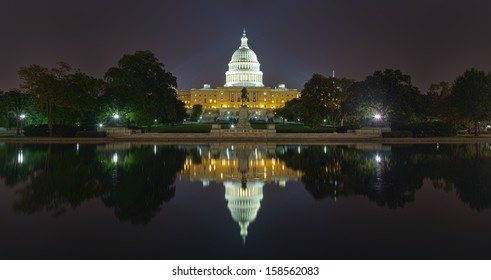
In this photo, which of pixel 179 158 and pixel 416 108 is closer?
pixel 179 158

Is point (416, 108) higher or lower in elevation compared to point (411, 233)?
higher

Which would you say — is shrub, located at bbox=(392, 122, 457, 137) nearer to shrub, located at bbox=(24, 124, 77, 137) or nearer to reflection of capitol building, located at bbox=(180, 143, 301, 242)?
reflection of capitol building, located at bbox=(180, 143, 301, 242)

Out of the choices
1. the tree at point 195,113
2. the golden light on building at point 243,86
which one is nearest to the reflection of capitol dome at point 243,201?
the tree at point 195,113

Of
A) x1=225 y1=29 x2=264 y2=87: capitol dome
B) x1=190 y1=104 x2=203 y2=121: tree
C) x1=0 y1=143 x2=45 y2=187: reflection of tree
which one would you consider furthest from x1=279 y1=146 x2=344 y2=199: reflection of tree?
x1=225 y1=29 x2=264 y2=87: capitol dome

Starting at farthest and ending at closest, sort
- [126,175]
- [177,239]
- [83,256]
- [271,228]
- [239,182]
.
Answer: [126,175] < [239,182] < [271,228] < [177,239] < [83,256]

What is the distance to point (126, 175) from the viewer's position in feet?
63.7

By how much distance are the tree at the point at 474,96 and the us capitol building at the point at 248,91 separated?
4000 inches

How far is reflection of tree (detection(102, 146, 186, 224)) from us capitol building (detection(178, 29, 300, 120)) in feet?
444

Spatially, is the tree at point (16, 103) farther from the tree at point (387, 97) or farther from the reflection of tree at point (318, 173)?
the reflection of tree at point (318, 173)

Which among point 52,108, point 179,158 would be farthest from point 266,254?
point 52,108

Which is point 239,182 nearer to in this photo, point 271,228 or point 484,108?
point 271,228

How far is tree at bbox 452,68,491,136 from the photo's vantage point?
181 ft

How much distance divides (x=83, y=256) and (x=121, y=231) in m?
1.72

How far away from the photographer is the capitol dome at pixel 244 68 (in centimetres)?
16250
